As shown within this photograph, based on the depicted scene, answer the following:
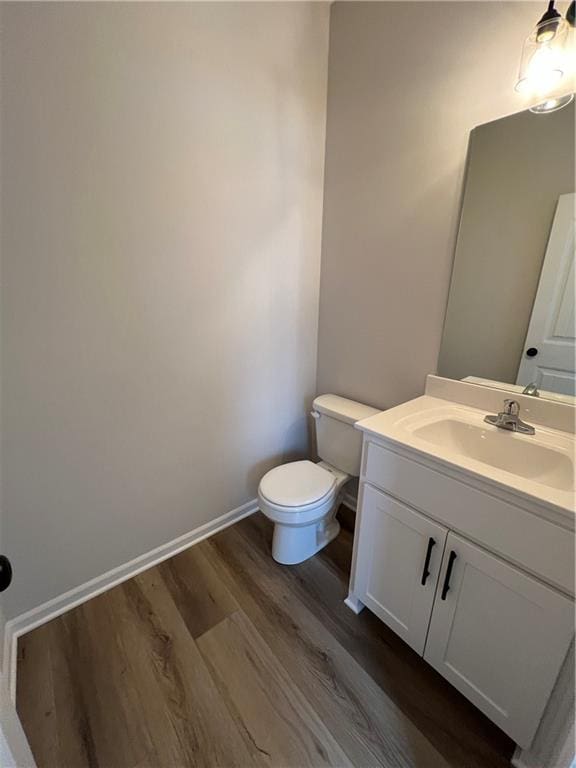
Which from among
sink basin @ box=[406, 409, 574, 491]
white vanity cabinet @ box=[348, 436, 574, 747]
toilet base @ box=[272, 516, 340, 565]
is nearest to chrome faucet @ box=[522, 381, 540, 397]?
sink basin @ box=[406, 409, 574, 491]

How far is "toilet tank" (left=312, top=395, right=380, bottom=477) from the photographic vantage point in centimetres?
166

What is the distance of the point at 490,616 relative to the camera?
3.03 ft

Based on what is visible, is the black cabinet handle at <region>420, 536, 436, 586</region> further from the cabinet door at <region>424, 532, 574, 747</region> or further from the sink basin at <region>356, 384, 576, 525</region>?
the sink basin at <region>356, 384, 576, 525</region>

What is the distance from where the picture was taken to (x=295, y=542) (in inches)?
62.5

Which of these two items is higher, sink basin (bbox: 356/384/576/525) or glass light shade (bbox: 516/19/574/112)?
glass light shade (bbox: 516/19/574/112)

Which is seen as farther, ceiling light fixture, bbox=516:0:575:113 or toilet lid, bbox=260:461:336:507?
toilet lid, bbox=260:461:336:507

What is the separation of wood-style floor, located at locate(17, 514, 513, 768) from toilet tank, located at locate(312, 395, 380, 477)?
1.88ft

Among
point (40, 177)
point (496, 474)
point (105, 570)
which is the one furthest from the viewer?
point (105, 570)

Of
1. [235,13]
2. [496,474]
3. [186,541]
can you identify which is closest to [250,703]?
[186,541]

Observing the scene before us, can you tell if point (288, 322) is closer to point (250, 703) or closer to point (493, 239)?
point (493, 239)

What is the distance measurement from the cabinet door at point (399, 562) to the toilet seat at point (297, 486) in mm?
310

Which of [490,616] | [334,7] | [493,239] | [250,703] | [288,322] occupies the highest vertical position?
[334,7]

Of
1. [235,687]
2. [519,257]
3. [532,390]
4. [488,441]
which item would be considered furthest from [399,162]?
[235,687]

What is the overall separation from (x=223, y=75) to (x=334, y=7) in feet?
2.42
